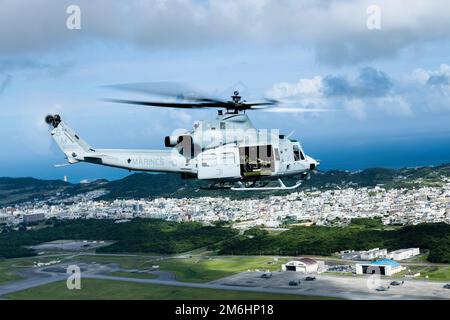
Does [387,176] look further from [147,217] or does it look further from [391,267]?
[391,267]

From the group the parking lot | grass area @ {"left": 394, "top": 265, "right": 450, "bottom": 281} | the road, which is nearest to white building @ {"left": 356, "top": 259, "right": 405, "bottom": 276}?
grass area @ {"left": 394, "top": 265, "right": 450, "bottom": 281}

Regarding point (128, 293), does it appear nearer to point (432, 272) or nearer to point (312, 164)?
point (432, 272)

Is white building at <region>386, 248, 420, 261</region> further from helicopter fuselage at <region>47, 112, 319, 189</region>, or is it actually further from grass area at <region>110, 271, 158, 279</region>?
helicopter fuselage at <region>47, 112, 319, 189</region>

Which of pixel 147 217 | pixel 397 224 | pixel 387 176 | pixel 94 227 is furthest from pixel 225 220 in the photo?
pixel 387 176

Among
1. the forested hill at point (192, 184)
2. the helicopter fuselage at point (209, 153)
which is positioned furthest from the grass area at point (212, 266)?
the forested hill at point (192, 184)

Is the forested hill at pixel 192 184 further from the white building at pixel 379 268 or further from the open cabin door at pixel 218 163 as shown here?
the open cabin door at pixel 218 163

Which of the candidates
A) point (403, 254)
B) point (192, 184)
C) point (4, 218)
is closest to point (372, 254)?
point (403, 254)
